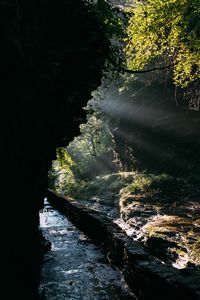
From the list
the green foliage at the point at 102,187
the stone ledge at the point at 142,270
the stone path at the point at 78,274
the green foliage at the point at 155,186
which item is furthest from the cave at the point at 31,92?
the green foliage at the point at 102,187

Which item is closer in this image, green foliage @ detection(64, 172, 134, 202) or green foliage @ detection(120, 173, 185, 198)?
green foliage @ detection(120, 173, 185, 198)

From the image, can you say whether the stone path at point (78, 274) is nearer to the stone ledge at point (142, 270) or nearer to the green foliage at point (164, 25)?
the stone ledge at point (142, 270)

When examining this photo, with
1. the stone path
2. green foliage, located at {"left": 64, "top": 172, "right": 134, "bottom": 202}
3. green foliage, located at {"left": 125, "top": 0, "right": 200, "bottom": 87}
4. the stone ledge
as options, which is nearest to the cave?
the stone path

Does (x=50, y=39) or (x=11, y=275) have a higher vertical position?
(x=50, y=39)

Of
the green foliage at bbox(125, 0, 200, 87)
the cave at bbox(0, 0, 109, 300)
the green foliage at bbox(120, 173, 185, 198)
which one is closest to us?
the cave at bbox(0, 0, 109, 300)

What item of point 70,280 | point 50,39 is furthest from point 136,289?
point 50,39

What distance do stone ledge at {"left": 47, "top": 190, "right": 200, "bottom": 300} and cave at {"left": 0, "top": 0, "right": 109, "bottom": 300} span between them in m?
2.06

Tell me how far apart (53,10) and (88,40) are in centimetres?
122

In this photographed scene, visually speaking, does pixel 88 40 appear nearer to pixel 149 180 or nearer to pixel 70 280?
pixel 70 280

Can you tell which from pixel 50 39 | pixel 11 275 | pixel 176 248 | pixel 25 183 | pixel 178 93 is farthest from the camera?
pixel 178 93

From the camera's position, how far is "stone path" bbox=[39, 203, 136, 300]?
624 cm

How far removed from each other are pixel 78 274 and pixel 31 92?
4591 millimetres

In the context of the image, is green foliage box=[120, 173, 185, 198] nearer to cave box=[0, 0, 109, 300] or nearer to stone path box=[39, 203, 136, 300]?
stone path box=[39, 203, 136, 300]

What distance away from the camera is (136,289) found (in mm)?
6051
